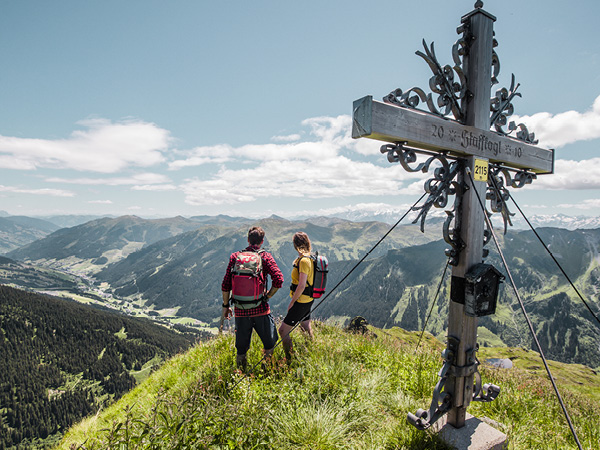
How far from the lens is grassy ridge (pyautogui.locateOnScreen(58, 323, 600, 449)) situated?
11.5 ft

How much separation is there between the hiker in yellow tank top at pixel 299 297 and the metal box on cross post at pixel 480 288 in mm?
2899

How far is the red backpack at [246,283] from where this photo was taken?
574 centimetres

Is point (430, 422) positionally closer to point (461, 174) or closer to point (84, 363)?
point (461, 174)

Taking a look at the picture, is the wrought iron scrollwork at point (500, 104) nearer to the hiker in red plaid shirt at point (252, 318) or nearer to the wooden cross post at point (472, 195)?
the wooden cross post at point (472, 195)

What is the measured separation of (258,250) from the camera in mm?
6242

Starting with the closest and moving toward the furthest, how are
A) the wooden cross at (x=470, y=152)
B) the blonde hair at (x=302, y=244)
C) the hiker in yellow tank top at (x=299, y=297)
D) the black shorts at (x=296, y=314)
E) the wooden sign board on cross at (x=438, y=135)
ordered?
1. the wooden sign board on cross at (x=438, y=135)
2. the wooden cross at (x=470, y=152)
3. the hiker in yellow tank top at (x=299, y=297)
4. the black shorts at (x=296, y=314)
5. the blonde hair at (x=302, y=244)

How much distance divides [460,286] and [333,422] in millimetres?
2464

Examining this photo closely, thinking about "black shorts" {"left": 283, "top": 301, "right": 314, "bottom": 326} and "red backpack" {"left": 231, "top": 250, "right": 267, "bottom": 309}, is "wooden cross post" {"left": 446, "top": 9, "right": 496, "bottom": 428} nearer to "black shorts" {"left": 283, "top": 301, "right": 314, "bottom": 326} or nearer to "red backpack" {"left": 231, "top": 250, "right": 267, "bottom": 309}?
"black shorts" {"left": 283, "top": 301, "right": 314, "bottom": 326}

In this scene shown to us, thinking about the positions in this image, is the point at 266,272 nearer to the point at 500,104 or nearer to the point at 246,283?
the point at 246,283

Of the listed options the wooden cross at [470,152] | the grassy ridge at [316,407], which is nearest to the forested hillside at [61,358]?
A: the grassy ridge at [316,407]

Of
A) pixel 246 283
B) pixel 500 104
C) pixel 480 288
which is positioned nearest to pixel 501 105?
pixel 500 104

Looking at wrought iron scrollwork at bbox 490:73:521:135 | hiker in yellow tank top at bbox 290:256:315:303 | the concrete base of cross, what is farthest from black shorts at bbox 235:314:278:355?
wrought iron scrollwork at bbox 490:73:521:135

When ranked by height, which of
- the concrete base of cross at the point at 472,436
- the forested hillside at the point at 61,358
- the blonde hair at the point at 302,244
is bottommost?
the forested hillside at the point at 61,358

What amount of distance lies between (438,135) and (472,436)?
4009mm
